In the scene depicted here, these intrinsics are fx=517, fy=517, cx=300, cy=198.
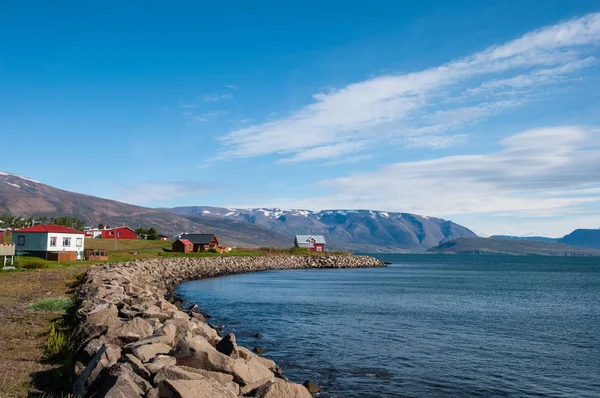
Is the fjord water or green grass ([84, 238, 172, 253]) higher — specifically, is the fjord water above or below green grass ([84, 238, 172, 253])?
below

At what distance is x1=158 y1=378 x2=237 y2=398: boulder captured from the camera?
1073 cm

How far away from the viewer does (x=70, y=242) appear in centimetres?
7519

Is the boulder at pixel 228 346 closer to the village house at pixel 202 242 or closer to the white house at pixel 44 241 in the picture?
the white house at pixel 44 241

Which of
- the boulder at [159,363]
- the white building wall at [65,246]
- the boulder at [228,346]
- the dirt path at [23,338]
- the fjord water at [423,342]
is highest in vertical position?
the white building wall at [65,246]

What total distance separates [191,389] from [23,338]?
34.3ft

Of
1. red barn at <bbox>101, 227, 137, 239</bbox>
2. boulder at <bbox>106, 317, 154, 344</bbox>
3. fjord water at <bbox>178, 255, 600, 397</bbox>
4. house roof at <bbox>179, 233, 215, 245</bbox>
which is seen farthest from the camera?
red barn at <bbox>101, 227, 137, 239</bbox>

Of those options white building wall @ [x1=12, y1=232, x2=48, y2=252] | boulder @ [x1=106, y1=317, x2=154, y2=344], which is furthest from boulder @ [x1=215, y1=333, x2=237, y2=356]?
white building wall @ [x1=12, y1=232, x2=48, y2=252]

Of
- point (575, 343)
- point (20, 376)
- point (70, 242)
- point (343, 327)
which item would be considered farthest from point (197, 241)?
point (20, 376)

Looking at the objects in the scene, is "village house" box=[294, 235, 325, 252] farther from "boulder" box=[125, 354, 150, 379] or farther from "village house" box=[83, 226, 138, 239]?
"boulder" box=[125, 354, 150, 379]

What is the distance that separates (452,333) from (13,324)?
23737 mm

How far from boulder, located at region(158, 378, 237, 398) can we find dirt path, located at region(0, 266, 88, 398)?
3.94 meters

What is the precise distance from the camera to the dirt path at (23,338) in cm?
1309

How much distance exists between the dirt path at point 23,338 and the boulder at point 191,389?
394 cm

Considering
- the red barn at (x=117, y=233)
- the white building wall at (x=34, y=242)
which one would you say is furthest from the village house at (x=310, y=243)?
the white building wall at (x=34, y=242)
